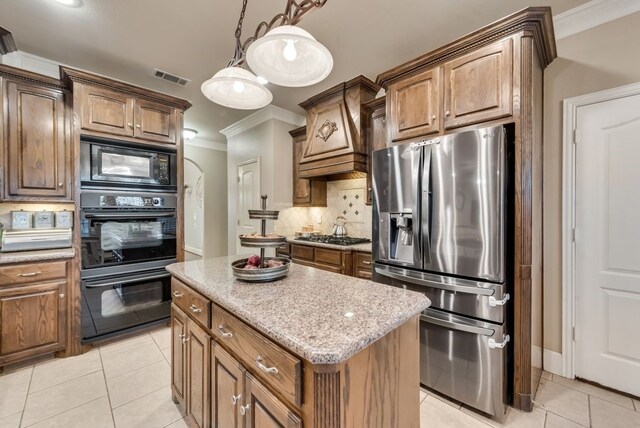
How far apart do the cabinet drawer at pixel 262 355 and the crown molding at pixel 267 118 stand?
3482mm

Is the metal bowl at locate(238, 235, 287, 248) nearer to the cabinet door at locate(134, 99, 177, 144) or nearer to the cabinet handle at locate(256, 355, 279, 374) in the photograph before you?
the cabinet handle at locate(256, 355, 279, 374)

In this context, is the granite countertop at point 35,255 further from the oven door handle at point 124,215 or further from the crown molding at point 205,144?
the crown molding at point 205,144

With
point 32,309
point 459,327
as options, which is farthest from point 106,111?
point 459,327

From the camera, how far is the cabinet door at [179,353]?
5.32 feet

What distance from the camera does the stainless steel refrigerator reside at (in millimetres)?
1739

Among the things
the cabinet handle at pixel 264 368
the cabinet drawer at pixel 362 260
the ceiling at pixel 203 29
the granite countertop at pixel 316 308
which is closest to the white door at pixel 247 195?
the ceiling at pixel 203 29

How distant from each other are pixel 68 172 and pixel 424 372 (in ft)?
11.9

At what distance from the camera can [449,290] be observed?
6.24 feet

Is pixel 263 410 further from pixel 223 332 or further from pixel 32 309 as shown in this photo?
pixel 32 309

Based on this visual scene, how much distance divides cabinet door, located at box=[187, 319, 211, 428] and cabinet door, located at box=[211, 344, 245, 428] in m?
0.06

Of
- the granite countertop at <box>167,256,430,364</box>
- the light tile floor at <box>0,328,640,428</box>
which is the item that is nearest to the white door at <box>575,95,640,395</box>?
the light tile floor at <box>0,328,640,428</box>

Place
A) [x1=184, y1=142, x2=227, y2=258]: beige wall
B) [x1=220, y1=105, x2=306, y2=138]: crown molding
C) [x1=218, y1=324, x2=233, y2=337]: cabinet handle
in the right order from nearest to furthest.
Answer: [x1=218, y1=324, x2=233, y2=337]: cabinet handle < [x1=220, y1=105, x2=306, y2=138]: crown molding < [x1=184, y1=142, x2=227, y2=258]: beige wall

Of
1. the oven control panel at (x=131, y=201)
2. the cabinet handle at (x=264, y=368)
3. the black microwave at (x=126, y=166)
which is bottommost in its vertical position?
the cabinet handle at (x=264, y=368)

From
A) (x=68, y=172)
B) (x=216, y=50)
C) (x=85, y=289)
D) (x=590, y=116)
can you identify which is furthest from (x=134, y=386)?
(x=590, y=116)
